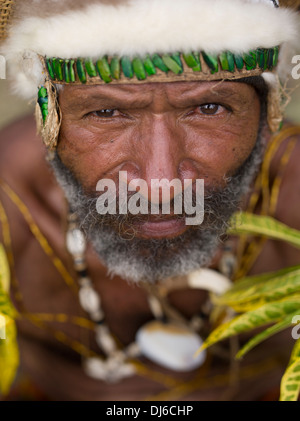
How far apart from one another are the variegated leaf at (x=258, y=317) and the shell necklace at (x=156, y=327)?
1.71 feet

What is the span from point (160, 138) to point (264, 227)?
459 mm

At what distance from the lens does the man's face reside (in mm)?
1174

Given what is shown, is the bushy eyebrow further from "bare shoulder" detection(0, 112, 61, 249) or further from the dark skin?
"bare shoulder" detection(0, 112, 61, 249)

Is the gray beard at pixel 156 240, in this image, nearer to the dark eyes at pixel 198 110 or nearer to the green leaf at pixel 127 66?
the dark eyes at pixel 198 110

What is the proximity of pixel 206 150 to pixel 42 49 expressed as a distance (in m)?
0.49

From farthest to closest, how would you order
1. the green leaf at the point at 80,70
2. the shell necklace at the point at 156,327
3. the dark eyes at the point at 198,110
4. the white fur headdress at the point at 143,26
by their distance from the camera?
the shell necklace at the point at 156,327, the dark eyes at the point at 198,110, the green leaf at the point at 80,70, the white fur headdress at the point at 143,26

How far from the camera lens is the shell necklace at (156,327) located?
5.79 feet

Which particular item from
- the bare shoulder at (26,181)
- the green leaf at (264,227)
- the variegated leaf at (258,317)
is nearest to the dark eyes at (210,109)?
the green leaf at (264,227)

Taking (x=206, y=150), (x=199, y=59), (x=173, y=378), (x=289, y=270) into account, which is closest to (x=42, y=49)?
(x=199, y=59)

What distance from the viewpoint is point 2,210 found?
1847 millimetres

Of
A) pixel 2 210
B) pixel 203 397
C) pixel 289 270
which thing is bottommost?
pixel 203 397

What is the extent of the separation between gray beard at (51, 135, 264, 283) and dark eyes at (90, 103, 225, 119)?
230 mm
